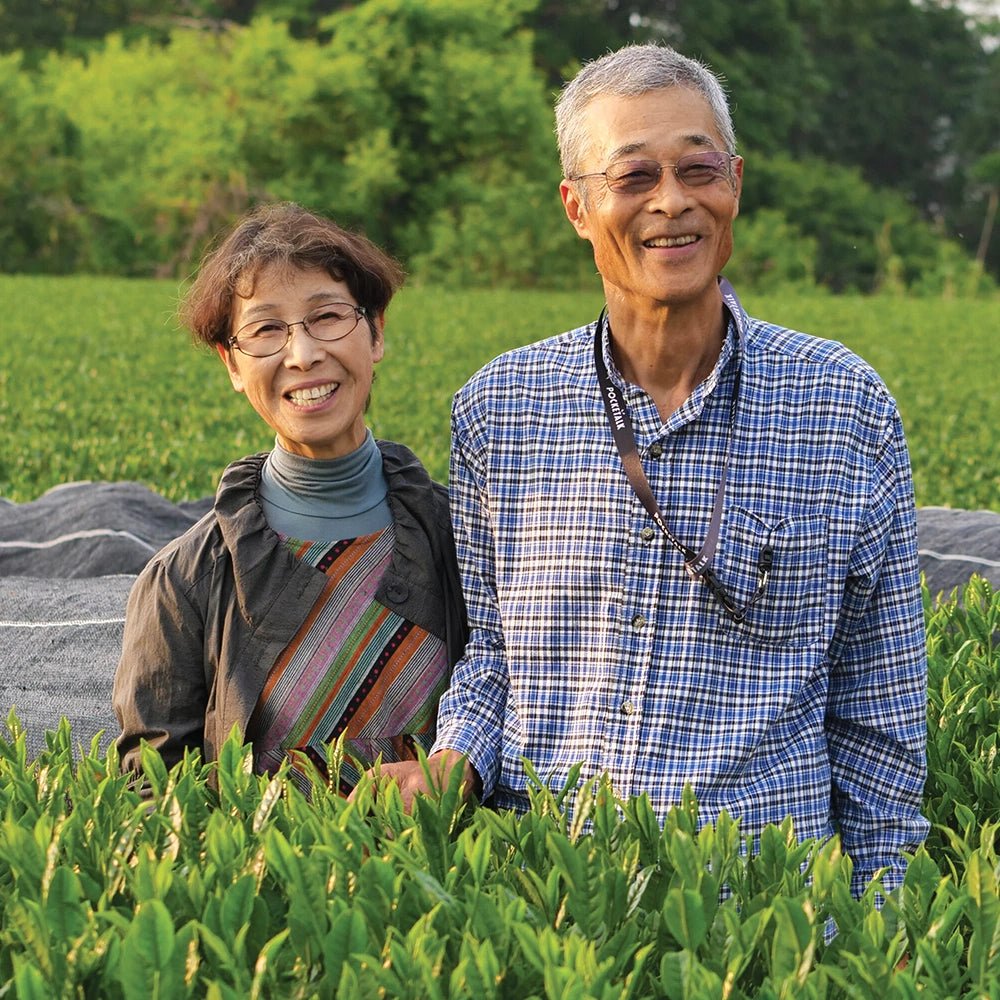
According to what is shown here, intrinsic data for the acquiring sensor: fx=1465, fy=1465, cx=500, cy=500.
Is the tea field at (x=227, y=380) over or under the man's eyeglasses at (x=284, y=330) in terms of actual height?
under

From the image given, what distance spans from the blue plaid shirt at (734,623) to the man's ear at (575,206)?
22cm

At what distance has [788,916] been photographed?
5.57 feet

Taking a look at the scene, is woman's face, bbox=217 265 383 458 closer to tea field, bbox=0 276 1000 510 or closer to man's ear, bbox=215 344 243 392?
man's ear, bbox=215 344 243 392

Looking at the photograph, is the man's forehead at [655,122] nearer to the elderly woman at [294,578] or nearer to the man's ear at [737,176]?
the man's ear at [737,176]

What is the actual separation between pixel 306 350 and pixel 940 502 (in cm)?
600

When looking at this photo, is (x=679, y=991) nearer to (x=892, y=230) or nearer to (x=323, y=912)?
(x=323, y=912)

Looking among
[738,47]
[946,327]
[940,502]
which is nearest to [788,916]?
[940,502]

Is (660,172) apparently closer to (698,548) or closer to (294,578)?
(698,548)

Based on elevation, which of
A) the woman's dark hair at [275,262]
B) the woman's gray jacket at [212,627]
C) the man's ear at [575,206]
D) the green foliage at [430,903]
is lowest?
the green foliage at [430,903]

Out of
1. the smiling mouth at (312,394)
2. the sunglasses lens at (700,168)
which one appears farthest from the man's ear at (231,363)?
the sunglasses lens at (700,168)

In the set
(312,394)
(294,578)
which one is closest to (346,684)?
(294,578)

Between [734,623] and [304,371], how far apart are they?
34.5 inches

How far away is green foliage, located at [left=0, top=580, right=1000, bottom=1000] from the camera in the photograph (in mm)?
1664

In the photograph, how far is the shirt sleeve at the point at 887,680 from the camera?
98.4 inches
